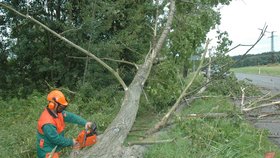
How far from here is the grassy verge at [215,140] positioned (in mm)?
5727

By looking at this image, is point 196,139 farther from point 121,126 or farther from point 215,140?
point 121,126

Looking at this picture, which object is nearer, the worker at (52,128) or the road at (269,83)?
the worker at (52,128)

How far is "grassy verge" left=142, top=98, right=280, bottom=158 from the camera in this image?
5.73m

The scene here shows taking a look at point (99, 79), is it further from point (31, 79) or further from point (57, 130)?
point (57, 130)

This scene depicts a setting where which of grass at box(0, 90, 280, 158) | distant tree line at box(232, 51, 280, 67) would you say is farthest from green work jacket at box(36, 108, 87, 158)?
distant tree line at box(232, 51, 280, 67)

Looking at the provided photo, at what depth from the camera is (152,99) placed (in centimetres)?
936

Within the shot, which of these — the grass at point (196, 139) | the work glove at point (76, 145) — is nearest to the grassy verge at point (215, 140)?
the grass at point (196, 139)

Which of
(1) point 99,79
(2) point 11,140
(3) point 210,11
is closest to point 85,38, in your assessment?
(1) point 99,79

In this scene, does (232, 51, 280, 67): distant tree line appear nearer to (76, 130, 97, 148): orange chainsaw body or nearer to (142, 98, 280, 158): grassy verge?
(142, 98, 280, 158): grassy verge

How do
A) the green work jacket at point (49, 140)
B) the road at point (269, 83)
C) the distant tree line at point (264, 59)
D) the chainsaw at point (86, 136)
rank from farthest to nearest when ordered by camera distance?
1. the distant tree line at point (264, 59)
2. the road at point (269, 83)
3. the chainsaw at point (86, 136)
4. the green work jacket at point (49, 140)

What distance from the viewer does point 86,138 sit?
591 centimetres

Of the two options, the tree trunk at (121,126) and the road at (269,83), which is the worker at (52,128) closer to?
the tree trunk at (121,126)

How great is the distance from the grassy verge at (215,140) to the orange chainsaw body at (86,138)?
35.6 inches

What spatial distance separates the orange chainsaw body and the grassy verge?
0.91 m
